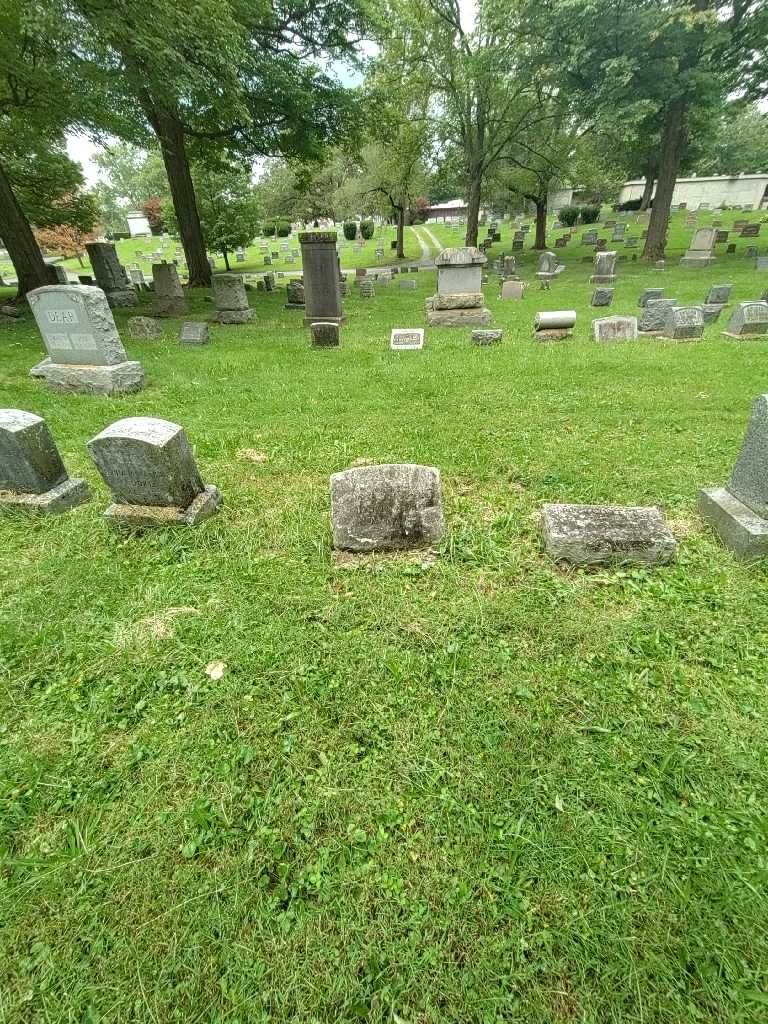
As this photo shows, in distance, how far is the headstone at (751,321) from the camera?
8742mm

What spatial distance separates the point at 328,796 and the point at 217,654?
109 centimetres

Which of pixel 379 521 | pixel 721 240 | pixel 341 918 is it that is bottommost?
pixel 341 918

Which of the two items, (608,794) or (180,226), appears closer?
(608,794)

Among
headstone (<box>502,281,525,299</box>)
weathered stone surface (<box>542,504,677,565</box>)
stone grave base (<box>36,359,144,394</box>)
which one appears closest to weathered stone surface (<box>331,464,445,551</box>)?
weathered stone surface (<box>542,504,677,565</box>)

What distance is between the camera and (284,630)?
2.78 metres

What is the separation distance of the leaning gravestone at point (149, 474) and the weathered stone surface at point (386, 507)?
1.29 metres

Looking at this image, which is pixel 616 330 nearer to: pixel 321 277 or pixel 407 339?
pixel 407 339

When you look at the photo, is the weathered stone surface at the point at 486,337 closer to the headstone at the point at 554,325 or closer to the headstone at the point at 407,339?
the headstone at the point at 554,325

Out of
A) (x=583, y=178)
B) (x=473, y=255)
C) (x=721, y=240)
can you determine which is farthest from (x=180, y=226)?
(x=721, y=240)

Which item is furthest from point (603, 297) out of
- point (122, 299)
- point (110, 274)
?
point (110, 274)

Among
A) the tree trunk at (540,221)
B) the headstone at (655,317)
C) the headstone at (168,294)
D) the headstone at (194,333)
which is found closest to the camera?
the headstone at (655,317)

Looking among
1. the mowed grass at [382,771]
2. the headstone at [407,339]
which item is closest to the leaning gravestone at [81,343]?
the mowed grass at [382,771]

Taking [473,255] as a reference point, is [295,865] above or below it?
below

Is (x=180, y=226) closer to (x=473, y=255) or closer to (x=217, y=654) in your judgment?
(x=473, y=255)
